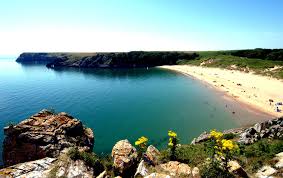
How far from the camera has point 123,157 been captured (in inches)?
596

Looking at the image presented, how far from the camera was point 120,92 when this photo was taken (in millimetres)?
84688

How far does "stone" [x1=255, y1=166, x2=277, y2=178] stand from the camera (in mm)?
12875

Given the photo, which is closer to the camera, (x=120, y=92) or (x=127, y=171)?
(x=127, y=171)

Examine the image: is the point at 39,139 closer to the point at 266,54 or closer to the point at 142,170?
the point at 142,170

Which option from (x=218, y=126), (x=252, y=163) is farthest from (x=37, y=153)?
(x=218, y=126)

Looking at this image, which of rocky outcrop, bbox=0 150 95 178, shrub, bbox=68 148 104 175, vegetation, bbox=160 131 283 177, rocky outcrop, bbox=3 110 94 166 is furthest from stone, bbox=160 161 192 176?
rocky outcrop, bbox=3 110 94 166

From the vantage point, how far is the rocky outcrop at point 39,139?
18.7 meters

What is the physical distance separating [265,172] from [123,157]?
29.4ft

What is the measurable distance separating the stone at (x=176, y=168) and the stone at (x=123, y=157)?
2164 mm

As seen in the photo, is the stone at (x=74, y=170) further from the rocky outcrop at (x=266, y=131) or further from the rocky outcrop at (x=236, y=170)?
the rocky outcrop at (x=266, y=131)

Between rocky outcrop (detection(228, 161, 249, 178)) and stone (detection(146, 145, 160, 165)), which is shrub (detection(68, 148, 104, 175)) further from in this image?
rocky outcrop (detection(228, 161, 249, 178))

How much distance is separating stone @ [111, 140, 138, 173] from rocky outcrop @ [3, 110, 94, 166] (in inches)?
187

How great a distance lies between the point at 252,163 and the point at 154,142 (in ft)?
76.7

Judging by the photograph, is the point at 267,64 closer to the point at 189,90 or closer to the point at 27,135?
the point at 189,90
